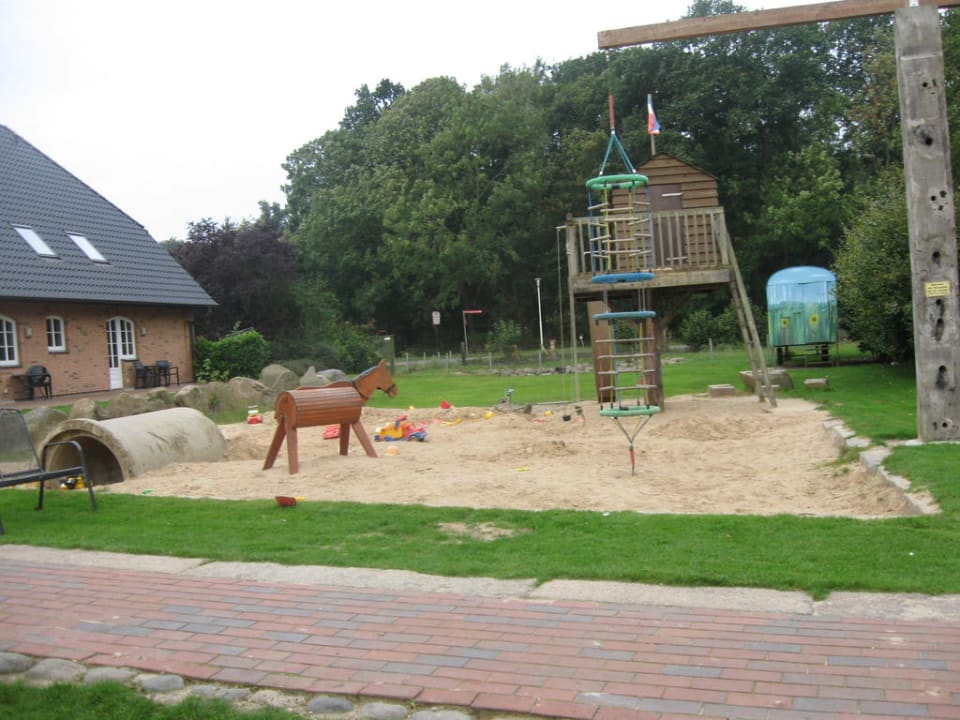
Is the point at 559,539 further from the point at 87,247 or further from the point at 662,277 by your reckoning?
the point at 87,247

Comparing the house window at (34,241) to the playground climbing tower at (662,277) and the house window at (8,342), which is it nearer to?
the house window at (8,342)

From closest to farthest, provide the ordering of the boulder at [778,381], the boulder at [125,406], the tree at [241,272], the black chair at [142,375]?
the boulder at [125,406], the boulder at [778,381], the black chair at [142,375], the tree at [241,272]

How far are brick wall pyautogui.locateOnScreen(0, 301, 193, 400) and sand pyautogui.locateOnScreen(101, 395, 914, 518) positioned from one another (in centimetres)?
1209

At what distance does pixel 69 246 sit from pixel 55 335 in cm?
326

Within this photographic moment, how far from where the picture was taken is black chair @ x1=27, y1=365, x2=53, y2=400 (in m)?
25.1

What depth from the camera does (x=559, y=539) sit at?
23.6ft

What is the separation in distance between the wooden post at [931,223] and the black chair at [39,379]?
23.0 m

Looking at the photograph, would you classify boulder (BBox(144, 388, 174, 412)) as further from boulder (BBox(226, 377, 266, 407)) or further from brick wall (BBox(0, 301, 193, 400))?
brick wall (BBox(0, 301, 193, 400))

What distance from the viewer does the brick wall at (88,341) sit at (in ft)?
83.2

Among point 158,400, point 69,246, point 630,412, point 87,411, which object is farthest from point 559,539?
point 69,246

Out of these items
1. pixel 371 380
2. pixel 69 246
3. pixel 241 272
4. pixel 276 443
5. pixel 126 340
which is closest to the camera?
pixel 276 443

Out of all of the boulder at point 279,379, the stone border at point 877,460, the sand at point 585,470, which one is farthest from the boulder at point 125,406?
the stone border at point 877,460

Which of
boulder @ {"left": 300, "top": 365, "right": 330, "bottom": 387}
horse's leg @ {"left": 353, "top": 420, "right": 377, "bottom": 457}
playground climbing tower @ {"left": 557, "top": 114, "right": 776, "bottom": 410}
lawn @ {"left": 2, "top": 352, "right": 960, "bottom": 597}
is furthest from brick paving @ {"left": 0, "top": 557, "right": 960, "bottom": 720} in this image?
boulder @ {"left": 300, "top": 365, "right": 330, "bottom": 387}

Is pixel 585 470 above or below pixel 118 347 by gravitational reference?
below
